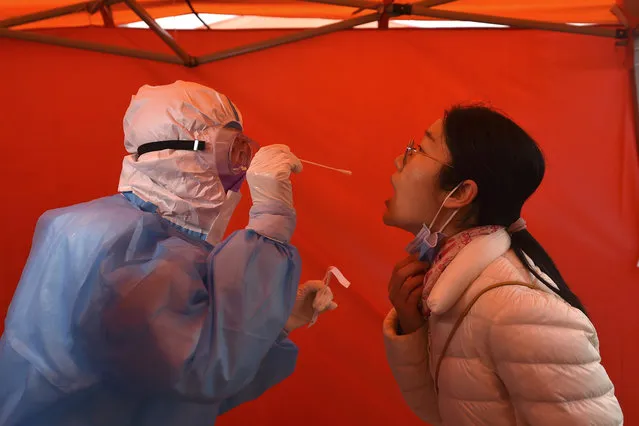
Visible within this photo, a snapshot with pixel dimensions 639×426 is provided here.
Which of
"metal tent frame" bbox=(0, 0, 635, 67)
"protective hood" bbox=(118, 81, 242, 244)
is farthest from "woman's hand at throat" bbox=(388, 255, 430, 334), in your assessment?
"metal tent frame" bbox=(0, 0, 635, 67)

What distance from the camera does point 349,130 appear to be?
2369mm

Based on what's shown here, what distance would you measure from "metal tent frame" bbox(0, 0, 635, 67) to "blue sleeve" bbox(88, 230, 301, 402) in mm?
1106

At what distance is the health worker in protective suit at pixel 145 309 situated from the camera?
1222mm

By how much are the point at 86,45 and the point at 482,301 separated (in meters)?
1.81

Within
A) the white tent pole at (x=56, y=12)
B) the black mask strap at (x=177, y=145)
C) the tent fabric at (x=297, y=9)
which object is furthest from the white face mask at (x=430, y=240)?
the white tent pole at (x=56, y=12)

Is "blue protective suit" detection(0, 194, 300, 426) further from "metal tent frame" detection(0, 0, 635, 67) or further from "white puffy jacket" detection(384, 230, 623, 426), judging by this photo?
"metal tent frame" detection(0, 0, 635, 67)

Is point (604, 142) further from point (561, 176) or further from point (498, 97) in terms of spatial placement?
point (498, 97)

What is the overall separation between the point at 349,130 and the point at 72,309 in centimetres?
136

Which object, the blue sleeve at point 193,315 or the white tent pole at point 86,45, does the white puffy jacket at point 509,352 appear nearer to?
the blue sleeve at point 193,315

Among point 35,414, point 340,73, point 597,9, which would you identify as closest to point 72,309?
point 35,414

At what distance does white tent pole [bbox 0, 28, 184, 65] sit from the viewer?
229 centimetres

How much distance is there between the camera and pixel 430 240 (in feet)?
4.50

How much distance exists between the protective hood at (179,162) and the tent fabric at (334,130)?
2.52ft

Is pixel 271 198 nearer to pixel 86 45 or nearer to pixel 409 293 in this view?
pixel 409 293
